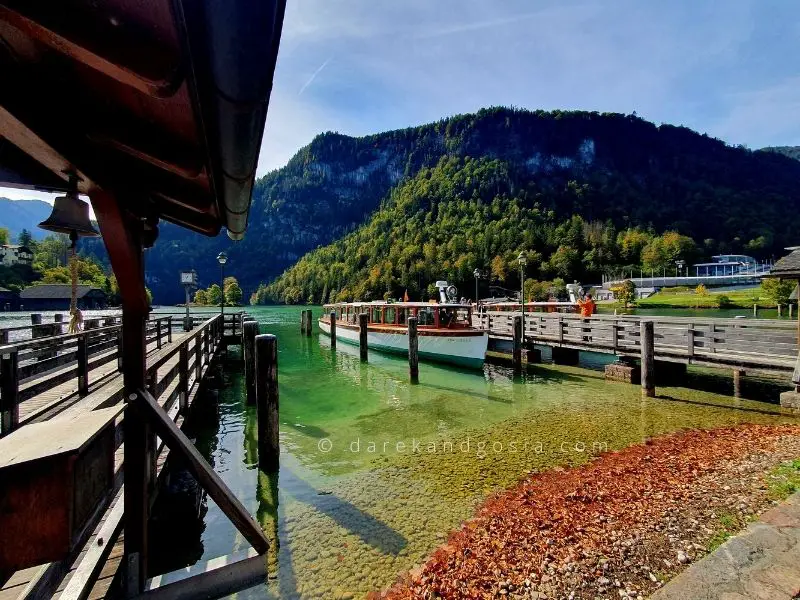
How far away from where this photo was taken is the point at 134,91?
1749 mm

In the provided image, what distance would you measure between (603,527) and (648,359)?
27.9ft

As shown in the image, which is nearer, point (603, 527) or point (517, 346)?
point (603, 527)

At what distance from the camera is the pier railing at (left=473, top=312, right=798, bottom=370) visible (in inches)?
388

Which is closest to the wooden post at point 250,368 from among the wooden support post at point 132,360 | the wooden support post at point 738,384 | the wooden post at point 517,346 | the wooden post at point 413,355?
the wooden post at point 413,355

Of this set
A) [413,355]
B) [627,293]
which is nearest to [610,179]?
[627,293]

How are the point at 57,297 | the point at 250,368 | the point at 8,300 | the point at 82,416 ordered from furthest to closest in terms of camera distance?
1. the point at 8,300
2. the point at 57,297
3. the point at 250,368
4. the point at 82,416

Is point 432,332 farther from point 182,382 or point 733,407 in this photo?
point 182,382

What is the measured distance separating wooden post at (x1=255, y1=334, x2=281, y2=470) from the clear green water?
0.33 meters

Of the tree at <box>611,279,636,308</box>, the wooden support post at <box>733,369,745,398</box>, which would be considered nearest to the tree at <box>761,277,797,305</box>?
the tree at <box>611,279,636,308</box>

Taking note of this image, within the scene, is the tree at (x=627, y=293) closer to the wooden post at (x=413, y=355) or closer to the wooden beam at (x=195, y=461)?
the wooden post at (x=413, y=355)

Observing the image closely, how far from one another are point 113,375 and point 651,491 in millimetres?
10274

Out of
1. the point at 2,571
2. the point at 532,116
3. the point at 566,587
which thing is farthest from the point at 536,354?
the point at 532,116

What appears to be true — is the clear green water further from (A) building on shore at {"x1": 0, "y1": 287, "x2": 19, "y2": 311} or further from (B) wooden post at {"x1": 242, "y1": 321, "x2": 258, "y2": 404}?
(A) building on shore at {"x1": 0, "y1": 287, "x2": 19, "y2": 311}

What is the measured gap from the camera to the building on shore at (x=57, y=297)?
5815 cm
